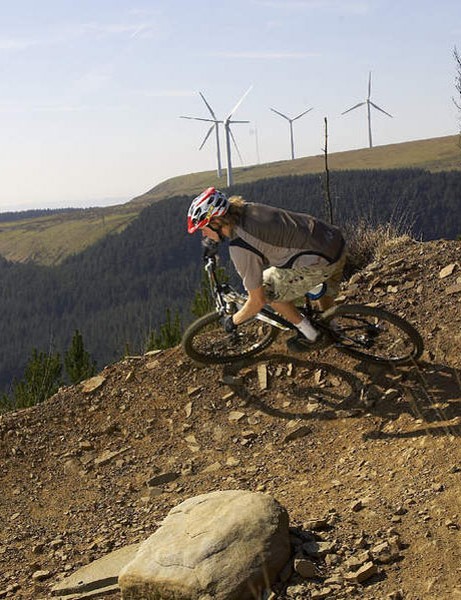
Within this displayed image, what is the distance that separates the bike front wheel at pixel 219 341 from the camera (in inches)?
339

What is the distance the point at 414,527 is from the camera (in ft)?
17.0

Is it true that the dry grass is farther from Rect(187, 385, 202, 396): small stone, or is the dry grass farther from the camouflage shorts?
the camouflage shorts

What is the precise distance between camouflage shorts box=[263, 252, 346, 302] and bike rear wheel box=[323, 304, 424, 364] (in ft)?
1.31

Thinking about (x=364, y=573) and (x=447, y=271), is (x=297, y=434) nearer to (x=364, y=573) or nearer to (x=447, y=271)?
(x=364, y=573)

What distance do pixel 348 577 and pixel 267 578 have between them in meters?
→ 0.54

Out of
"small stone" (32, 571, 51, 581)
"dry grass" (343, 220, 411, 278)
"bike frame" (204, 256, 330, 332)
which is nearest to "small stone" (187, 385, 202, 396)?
"bike frame" (204, 256, 330, 332)

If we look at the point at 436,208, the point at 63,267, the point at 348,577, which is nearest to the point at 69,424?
the point at 348,577

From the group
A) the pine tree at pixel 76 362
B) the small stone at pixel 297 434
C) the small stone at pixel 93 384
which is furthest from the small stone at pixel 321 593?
the pine tree at pixel 76 362

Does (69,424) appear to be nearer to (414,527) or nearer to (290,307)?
(290,307)

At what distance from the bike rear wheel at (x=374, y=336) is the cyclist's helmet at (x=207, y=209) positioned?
1.72 meters

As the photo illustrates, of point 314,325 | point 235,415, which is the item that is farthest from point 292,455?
point 314,325

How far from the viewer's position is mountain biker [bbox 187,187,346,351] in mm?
7180

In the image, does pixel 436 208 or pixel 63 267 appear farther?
pixel 63 267

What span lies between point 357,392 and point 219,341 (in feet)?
6.15
